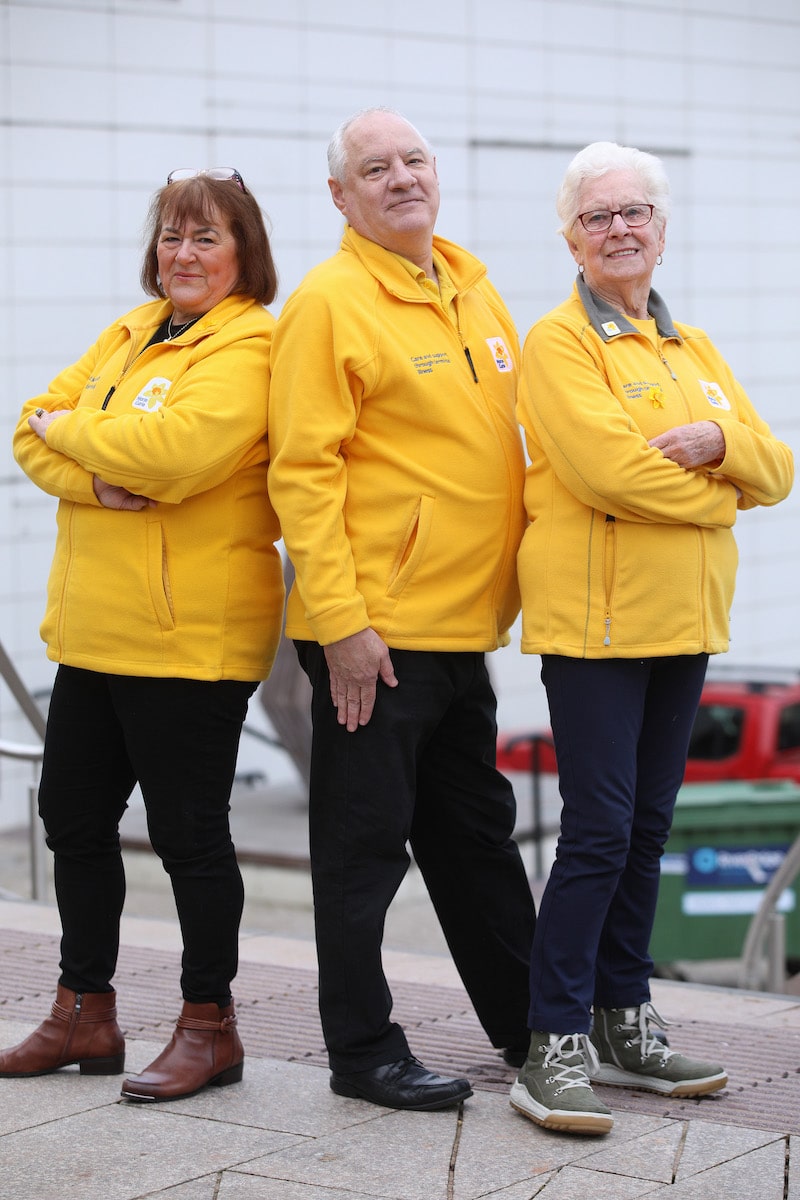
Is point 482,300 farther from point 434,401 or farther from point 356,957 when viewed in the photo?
point 356,957

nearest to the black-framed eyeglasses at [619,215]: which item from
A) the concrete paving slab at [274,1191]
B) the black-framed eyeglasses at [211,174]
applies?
the black-framed eyeglasses at [211,174]

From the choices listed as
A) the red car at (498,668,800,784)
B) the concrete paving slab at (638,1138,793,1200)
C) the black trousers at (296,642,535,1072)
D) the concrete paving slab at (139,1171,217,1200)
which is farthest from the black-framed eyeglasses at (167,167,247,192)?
the red car at (498,668,800,784)

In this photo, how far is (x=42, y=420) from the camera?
10.0 feet

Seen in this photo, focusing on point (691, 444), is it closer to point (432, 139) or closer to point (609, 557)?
point (609, 557)

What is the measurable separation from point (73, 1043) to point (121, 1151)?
0.45 m

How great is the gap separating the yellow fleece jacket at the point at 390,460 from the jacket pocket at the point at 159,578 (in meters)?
0.24

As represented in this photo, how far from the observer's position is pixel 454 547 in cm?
295

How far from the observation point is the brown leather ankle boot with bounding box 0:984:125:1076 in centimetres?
315

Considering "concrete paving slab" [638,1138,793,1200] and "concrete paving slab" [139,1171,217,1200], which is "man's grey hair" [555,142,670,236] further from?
"concrete paving slab" [139,1171,217,1200]

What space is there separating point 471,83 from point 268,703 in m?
4.97

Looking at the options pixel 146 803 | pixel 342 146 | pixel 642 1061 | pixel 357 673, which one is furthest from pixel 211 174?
pixel 642 1061

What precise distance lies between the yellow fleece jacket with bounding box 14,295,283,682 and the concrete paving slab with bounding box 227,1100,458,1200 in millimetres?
859

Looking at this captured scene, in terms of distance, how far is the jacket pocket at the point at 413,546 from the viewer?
9.55 feet

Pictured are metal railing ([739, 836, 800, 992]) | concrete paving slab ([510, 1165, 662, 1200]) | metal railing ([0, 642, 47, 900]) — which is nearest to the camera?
concrete paving slab ([510, 1165, 662, 1200])
